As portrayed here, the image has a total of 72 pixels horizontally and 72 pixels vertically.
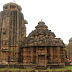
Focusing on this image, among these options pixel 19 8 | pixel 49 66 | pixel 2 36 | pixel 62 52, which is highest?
pixel 19 8

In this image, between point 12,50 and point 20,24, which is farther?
point 20,24

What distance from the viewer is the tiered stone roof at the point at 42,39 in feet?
69.6

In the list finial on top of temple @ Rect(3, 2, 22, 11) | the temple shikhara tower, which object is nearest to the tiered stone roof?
the temple shikhara tower

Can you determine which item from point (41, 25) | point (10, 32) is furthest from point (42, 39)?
point (10, 32)

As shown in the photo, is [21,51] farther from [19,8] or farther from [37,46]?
[19,8]

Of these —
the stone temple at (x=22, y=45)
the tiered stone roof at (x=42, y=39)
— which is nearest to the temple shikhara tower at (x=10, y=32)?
the stone temple at (x=22, y=45)

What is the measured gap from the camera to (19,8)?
2536 centimetres

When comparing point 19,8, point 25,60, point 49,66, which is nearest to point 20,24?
point 19,8

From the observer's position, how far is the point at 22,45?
74.0 ft

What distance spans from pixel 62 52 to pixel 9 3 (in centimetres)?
1523

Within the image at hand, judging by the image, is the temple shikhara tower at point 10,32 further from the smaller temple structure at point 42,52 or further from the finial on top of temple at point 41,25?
the finial on top of temple at point 41,25

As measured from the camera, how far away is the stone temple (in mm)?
20953

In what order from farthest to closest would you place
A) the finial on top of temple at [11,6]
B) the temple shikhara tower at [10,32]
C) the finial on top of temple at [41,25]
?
the finial on top of temple at [41,25] < the finial on top of temple at [11,6] < the temple shikhara tower at [10,32]

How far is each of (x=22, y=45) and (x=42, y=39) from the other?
414 centimetres
